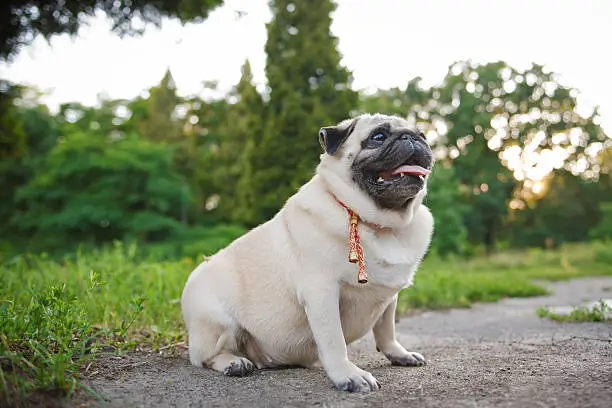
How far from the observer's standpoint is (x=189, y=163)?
27.0 metres

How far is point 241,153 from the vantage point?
24.7 meters

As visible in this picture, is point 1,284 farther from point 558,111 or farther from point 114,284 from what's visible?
point 558,111

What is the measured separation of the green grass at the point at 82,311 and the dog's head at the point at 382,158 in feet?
5.19

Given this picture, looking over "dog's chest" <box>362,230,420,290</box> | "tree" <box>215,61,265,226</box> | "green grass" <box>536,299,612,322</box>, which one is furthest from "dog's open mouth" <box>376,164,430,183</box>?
"tree" <box>215,61,265,226</box>

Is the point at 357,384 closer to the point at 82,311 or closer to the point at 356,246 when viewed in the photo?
the point at 356,246

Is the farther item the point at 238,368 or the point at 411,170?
the point at 238,368

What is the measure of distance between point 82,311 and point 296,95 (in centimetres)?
1613

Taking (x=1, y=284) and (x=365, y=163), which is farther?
(x=1, y=284)

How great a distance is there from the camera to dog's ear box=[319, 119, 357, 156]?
3299 mm

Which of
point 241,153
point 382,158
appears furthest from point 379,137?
point 241,153

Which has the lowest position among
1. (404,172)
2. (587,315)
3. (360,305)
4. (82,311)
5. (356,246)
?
(587,315)

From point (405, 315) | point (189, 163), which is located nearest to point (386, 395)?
point (405, 315)

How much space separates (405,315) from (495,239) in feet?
105

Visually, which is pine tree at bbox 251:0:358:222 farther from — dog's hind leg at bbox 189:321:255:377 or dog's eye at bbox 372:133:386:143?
dog's eye at bbox 372:133:386:143
